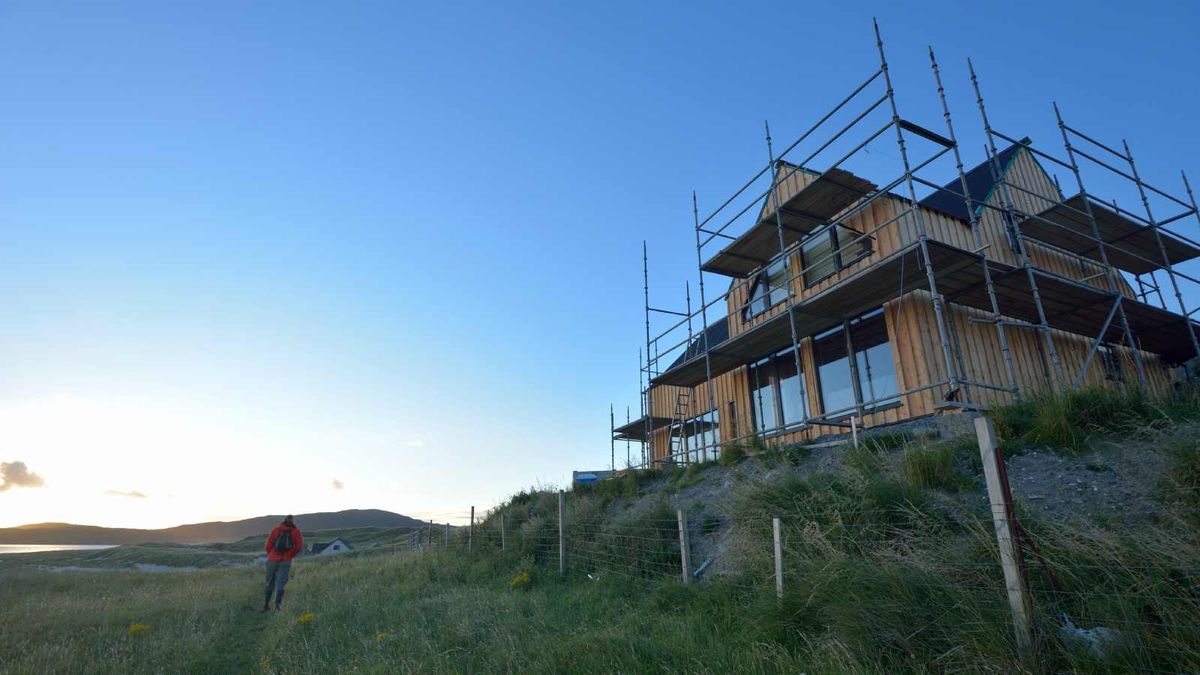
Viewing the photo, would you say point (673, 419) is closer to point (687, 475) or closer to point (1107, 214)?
point (687, 475)

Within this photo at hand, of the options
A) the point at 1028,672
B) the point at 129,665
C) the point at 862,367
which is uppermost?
the point at 862,367

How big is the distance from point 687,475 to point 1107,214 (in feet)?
33.3

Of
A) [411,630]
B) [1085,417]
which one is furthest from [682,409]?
[411,630]

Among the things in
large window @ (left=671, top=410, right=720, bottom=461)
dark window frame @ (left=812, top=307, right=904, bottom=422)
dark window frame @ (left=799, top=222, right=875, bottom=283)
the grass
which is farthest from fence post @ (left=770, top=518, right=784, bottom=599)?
large window @ (left=671, top=410, right=720, bottom=461)

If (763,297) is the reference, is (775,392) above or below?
below

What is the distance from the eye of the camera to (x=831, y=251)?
43.6 ft

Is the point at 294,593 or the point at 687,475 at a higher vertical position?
the point at 687,475

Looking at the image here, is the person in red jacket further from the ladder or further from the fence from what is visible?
the ladder

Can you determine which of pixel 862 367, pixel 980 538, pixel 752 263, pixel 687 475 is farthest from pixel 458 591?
pixel 752 263

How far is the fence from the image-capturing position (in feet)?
10.1

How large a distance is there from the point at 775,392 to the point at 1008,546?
11.6m

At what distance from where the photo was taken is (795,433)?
42.7ft

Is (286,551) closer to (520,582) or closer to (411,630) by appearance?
(520,582)

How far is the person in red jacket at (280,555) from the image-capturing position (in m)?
10.0
